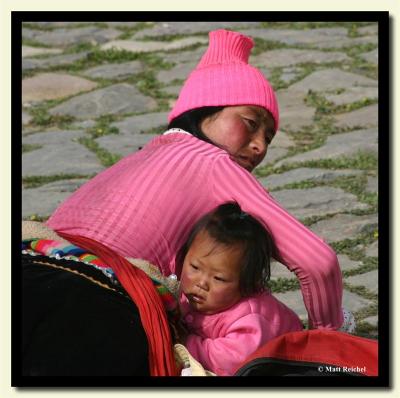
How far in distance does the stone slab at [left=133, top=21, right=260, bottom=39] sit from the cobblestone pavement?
2 centimetres

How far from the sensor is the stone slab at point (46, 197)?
5.60 m

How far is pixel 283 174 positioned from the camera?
616 cm

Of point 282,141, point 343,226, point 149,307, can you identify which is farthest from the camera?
point 282,141

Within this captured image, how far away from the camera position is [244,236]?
3.55 m

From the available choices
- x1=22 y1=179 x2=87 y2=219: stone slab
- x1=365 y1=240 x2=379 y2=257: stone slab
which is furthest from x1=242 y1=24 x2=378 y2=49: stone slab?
x1=365 y1=240 x2=379 y2=257: stone slab

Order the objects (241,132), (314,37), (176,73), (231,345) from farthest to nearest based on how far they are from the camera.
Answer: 1. (314,37)
2. (176,73)
3. (241,132)
4. (231,345)

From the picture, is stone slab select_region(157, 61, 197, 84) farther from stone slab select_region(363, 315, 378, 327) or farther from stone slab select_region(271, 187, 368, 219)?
stone slab select_region(363, 315, 378, 327)

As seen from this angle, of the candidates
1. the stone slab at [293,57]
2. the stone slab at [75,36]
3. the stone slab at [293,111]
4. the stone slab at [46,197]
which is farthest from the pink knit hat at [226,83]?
the stone slab at [75,36]

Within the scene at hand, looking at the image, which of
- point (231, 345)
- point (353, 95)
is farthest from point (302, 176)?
point (231, 345)

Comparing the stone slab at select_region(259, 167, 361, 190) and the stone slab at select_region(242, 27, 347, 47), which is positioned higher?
the stone slab at select_region(242, 27, 347, 47)

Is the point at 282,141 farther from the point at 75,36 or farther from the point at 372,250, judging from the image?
the point at 75,36

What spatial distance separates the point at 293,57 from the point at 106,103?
1.55 m

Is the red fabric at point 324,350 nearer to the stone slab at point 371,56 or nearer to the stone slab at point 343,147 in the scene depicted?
the stone slab at point 343,147

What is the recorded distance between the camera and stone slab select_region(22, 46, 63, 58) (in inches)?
344
